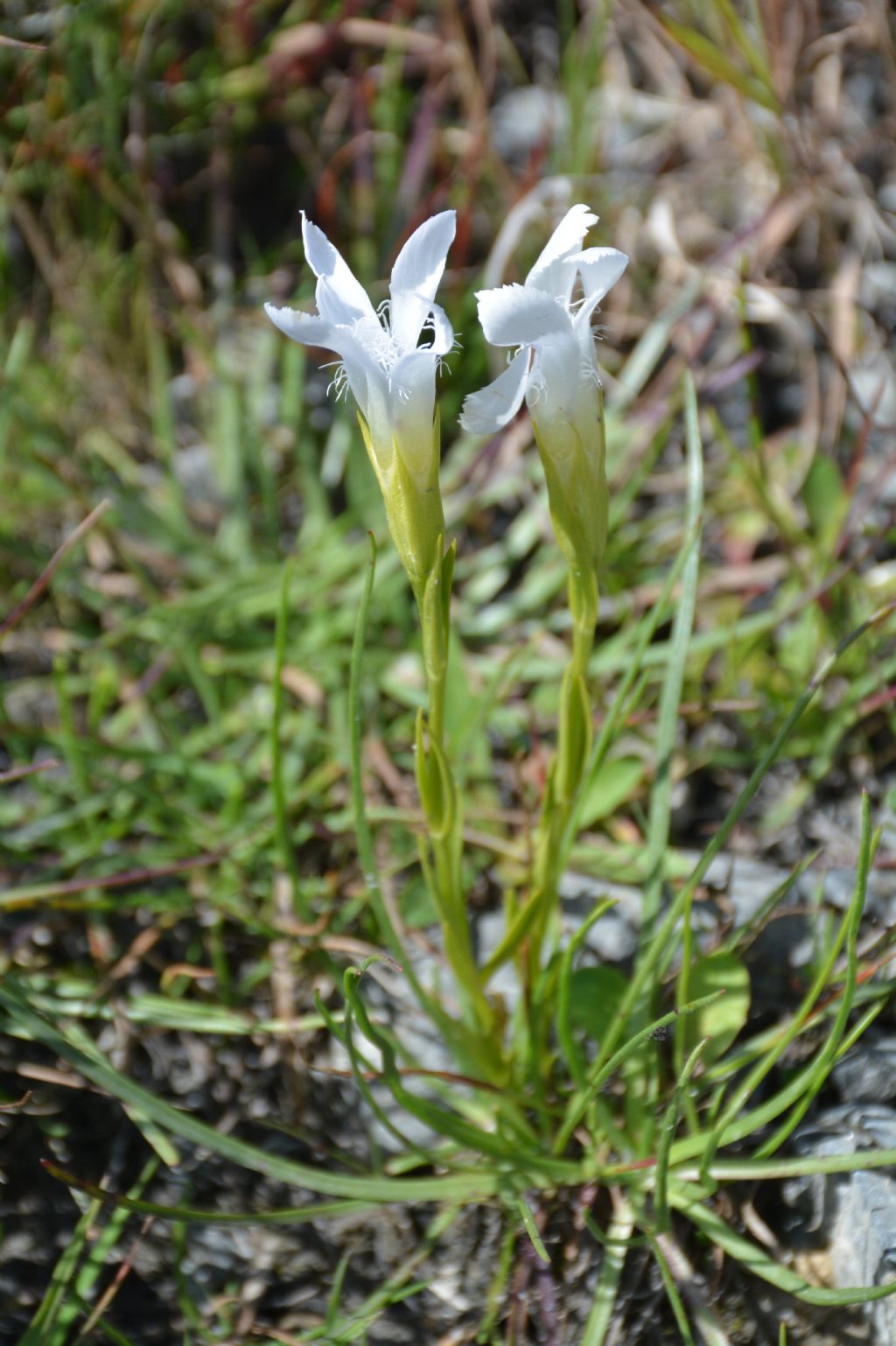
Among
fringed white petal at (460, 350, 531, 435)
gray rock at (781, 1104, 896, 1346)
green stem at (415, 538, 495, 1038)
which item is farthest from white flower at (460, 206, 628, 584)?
gray rock at (781, 1104, 896, 1346)

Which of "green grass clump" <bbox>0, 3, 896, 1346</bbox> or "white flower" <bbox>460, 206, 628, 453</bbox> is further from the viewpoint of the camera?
"green grass clump" <bbox>0, 3, 896, 1346</bbox>

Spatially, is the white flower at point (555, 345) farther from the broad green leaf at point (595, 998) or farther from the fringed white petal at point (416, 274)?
the broad green leaf at point (595, 998)

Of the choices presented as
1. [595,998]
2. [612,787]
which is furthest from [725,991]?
[612,787]

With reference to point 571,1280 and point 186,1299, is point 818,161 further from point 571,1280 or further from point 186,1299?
point 186,1299

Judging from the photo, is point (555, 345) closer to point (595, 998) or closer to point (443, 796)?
point (443, 796)

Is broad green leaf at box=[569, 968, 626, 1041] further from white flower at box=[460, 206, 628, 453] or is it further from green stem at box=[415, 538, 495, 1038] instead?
white flower at box=[460, 206, 628, 453]

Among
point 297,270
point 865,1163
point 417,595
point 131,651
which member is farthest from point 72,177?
point 865,1163
